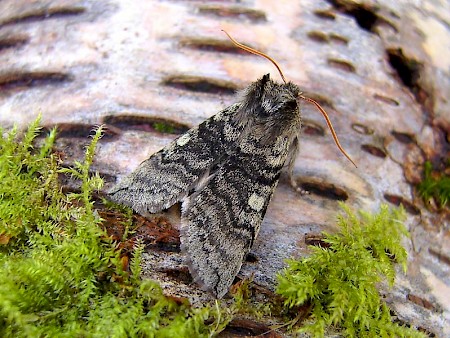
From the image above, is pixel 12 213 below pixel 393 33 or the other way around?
below

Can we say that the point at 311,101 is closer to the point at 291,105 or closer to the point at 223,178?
the point at 291,105

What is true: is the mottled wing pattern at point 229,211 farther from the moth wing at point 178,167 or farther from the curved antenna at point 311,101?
the curved antenna at point 311,101

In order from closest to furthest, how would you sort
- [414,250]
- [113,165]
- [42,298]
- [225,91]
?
1. [42,298]
2. [113,165]
3. [414,250]
4. [225,91]

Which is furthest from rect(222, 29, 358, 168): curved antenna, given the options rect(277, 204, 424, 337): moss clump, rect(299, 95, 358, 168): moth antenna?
rect(277, 204, 424, 337): moss clump

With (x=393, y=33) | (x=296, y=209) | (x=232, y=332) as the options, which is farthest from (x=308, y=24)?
(x=232, y=332)

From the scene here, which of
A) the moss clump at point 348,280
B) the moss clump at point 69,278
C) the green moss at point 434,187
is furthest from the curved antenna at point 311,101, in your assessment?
the moss clump at point 69,278

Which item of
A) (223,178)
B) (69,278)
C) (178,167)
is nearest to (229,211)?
(223,178)

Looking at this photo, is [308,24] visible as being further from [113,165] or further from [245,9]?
[113,165]
